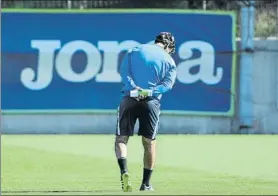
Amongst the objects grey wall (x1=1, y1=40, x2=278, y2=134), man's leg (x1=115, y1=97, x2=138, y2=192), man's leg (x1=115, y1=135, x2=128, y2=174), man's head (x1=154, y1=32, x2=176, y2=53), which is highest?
man's head (x1=154, y1=32, x2=176, y2=53)

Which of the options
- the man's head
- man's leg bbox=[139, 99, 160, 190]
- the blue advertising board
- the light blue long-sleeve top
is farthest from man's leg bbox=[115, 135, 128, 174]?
the blue advertising board

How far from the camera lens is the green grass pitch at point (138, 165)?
1178 centimetres

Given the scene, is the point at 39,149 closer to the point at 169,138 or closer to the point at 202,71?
the point at 169,138

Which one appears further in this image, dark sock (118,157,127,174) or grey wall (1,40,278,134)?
grey wall (1,40,278,134)

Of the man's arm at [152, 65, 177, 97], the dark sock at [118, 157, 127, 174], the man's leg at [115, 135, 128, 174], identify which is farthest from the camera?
the man's arm at [152, 65, 177, 97]

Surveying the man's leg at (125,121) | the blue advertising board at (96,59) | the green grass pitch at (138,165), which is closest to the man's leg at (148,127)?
the man's leg at (125,121)

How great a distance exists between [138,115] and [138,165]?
4.19 m

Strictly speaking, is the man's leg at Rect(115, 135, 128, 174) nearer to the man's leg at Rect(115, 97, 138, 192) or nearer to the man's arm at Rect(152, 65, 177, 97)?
the man's leg at Rect(115, 97, 138, 192)

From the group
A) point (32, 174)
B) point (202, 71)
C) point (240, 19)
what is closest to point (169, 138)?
point (202, 71)

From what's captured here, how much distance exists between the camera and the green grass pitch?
1178 centimetres

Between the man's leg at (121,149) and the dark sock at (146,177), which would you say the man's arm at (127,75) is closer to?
the man's leg at (121,149)

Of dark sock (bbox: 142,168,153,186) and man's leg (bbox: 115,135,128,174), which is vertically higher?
man's leg (bbox: 115,135,128,174)

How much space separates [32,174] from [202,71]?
880 centimetres

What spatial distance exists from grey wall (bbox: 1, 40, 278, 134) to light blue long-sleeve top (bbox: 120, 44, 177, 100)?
1098 cm
